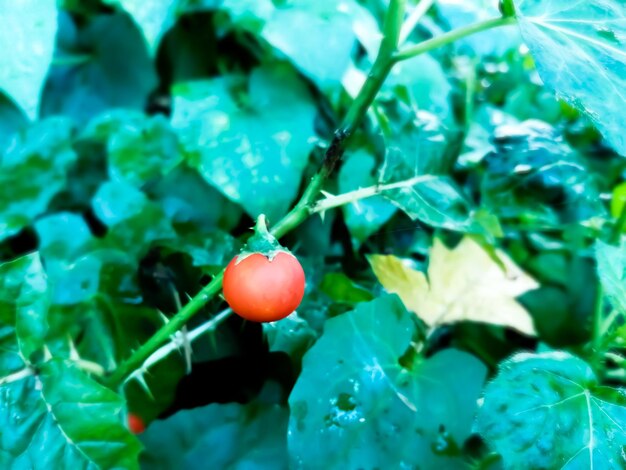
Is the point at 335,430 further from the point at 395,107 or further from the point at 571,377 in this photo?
the point at 395,107

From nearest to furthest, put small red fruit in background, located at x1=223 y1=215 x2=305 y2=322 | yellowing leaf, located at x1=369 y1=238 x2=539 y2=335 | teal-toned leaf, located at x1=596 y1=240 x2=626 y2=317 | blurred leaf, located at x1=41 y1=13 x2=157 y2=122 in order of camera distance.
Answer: small red fruit in background, located at x1=223 y1=215 x2=305 y2=322
teal-toned leaf, located at x1=596 y1=240 x2=626 y2=317
yellowing leaf, located at x1=369 y1=238 x2=539 y2=335
blurred leaf, located at x1=41 y1=13 x2=157 y2=122

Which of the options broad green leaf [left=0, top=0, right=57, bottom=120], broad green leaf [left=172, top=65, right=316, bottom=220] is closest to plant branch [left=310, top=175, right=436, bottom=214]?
broad green leaf [left=172, top=65, right=316, bottom=220]

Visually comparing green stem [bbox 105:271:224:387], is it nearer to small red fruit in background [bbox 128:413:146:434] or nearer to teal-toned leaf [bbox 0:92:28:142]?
small red fruit in background [bbox 128:413:146:434]

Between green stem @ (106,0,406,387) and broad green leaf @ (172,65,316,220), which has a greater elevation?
green stem @ (106,0,406,387)

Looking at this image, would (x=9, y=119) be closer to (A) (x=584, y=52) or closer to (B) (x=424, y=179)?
(B) (x=424, y=179)

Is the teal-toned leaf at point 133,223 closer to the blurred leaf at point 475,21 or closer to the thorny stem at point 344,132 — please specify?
the thorny stem at point 344,132

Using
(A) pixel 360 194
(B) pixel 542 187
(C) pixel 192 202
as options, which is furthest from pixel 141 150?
(B) pixel 542 187
